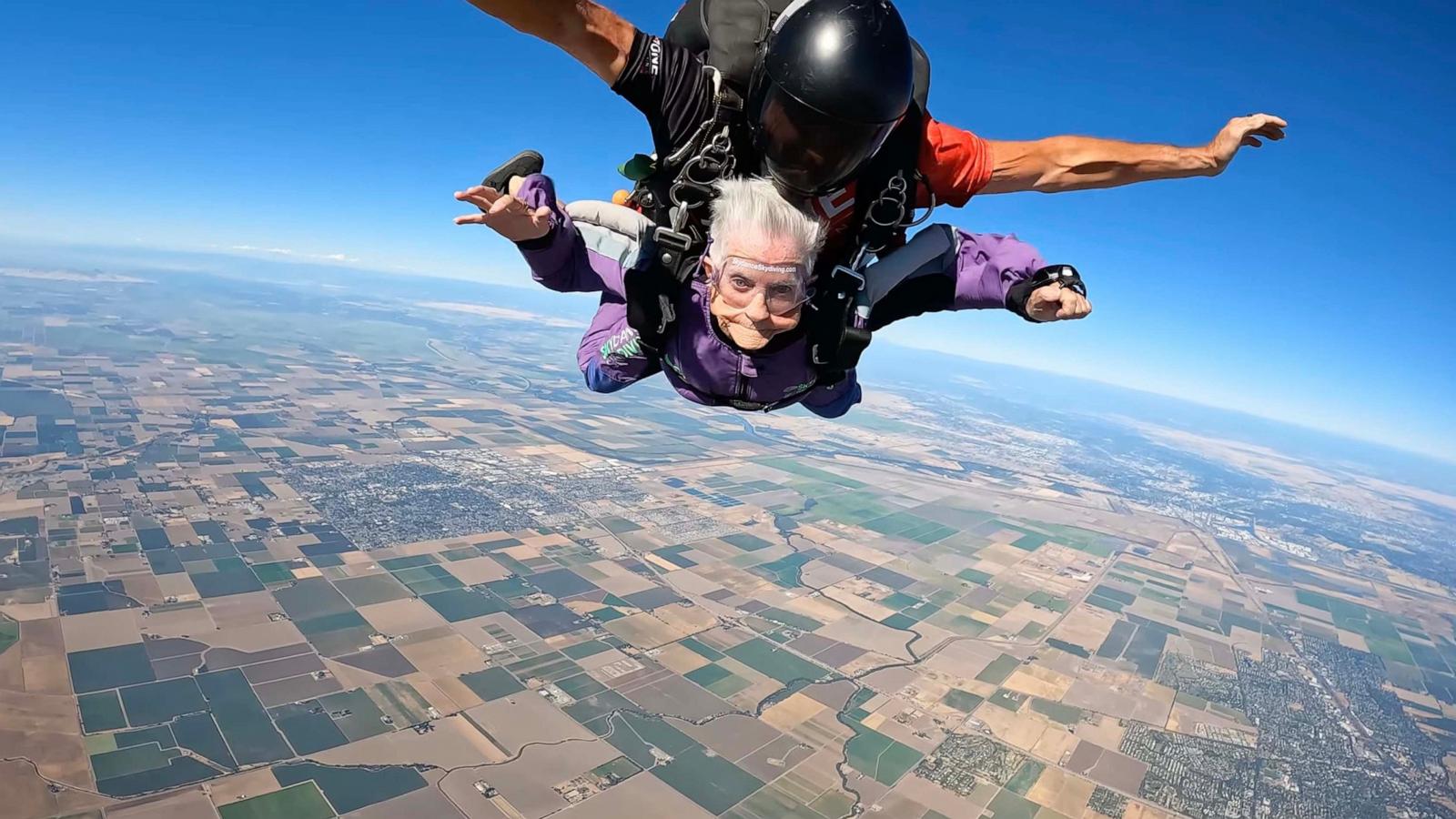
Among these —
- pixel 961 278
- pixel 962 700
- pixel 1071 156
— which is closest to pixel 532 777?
pixel 962 700

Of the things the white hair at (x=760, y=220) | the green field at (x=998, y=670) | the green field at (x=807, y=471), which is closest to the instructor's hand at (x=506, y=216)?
the white hair at (x=760, y=220)

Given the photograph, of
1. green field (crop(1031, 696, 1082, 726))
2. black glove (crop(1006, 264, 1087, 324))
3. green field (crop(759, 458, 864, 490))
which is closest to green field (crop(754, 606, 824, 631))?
green field (crop(1031, 696, 1082, 726))

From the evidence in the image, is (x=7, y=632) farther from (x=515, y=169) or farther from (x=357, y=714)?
(x=515, y=169)

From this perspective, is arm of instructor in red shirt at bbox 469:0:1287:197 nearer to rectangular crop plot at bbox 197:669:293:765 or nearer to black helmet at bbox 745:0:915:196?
black helmet at bbox 745:0:915:196

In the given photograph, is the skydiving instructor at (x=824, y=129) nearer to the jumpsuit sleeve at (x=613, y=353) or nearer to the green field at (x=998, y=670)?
the jumpsuit sleeve at (x=613, y=353)

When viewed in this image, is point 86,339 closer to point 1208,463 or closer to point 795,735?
point 795,735

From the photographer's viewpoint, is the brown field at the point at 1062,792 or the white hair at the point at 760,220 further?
the brown field at the point at 1062,792
